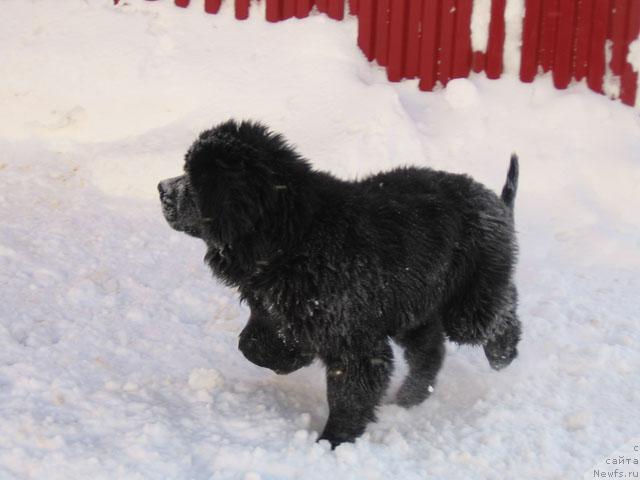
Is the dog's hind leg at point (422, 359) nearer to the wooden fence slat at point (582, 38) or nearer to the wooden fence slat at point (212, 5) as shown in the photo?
the wooden fence slat at point (582, 38)

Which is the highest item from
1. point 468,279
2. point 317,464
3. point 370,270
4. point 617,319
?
point 370,270

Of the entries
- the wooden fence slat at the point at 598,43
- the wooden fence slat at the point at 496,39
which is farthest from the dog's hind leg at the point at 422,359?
the wooden fence slat at the point at 598,43

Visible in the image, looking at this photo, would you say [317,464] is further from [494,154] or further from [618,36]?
[618,36]

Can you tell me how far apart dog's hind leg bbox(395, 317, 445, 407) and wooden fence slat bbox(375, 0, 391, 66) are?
3.21 metres

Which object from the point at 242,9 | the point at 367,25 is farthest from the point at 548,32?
the point at 242,9

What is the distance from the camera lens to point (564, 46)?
6441 millimetres

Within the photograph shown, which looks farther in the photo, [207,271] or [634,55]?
[634,55]

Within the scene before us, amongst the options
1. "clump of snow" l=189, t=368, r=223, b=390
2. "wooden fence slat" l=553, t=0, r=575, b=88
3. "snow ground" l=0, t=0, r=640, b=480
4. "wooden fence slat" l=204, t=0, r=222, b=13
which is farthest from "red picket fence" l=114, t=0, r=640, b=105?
"clump of snow" l=189, t=368, r=223, b=390

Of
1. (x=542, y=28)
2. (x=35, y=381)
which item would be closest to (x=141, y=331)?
(x=35, y=381)

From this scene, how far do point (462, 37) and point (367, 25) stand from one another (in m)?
0.76

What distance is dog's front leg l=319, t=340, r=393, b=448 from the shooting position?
3428 millimetres

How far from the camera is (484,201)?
388cm

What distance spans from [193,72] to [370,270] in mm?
3523

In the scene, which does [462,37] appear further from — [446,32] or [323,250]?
[323,250]
